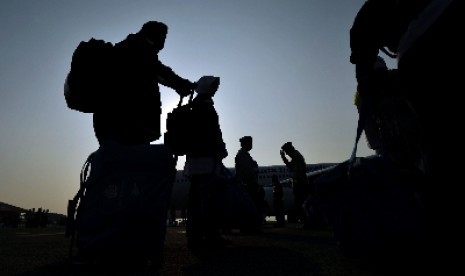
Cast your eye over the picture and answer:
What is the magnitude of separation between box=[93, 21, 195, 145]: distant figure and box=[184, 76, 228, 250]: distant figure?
1.39 metres

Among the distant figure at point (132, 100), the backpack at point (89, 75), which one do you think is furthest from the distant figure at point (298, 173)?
the backpack at point (89, 75)

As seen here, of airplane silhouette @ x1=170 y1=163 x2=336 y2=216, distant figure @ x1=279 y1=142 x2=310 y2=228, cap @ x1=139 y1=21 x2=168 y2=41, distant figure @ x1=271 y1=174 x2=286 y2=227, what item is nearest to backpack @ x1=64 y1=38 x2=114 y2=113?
cap @ x1=139 y1=21 x2=168 y2=41

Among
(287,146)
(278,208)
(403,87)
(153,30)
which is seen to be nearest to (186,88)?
(153,30)

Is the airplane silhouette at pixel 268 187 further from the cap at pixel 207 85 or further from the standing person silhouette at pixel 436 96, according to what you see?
the standing person silhouette at pixel 436 96

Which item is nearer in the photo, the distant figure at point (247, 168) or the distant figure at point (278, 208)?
the distant figure at point (247, 168)

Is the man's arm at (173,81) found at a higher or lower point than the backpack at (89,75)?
higher

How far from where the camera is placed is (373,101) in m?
1.65

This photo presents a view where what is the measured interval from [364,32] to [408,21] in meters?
0.22

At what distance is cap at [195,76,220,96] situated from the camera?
428cm

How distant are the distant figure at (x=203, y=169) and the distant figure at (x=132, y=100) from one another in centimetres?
139

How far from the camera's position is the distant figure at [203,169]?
392cm

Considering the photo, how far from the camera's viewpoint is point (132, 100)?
2.44m

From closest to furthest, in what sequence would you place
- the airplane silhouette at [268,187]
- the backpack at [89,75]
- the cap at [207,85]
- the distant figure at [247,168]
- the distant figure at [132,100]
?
the backpack at [89,75]
the distant figure at [132,100]
the cap at [207,85]
the distant figure at [247,168]
the airplane silhouette at [268,187]

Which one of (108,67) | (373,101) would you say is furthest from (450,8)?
(108,67)
